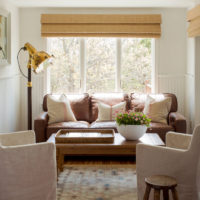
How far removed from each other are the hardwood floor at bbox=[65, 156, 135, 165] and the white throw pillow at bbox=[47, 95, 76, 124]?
57 centimetres

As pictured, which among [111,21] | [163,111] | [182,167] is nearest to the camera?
[182,167]

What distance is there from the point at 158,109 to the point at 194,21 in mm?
1308

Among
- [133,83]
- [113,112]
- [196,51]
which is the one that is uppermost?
[196,51]

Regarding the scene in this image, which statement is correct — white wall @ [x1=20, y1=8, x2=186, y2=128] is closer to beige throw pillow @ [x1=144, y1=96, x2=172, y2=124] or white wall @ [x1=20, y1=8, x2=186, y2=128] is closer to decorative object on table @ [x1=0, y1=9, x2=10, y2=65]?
beige throw pillow @ [x1=144, y1=96, x2=172, y2=124]

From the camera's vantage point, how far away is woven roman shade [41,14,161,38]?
5.92 m

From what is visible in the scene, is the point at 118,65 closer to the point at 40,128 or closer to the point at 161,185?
the point at 40,128

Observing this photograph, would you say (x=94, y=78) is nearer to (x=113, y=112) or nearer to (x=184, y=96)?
(x=113, y=112)

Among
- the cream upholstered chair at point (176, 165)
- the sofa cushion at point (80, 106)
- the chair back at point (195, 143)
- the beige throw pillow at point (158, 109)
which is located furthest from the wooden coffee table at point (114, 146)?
the sofa cushion at point (80, 106)

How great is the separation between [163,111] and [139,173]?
2.30m

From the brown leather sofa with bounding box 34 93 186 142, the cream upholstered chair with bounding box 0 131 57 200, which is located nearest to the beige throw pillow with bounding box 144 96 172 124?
the brown leather sofa with bounding box 34 93 186 142

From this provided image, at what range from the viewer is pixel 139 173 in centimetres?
331

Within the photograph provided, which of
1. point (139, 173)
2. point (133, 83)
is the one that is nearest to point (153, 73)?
point (133, 83)

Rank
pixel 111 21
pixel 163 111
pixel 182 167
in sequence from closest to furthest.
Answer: pixel 182 167, pixel 163 111, pixel 111 21

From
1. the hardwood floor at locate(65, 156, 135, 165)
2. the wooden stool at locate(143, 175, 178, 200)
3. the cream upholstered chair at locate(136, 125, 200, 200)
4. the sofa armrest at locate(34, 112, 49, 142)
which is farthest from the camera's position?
the sofa armrest at locate(34, 112, 49, 142)
